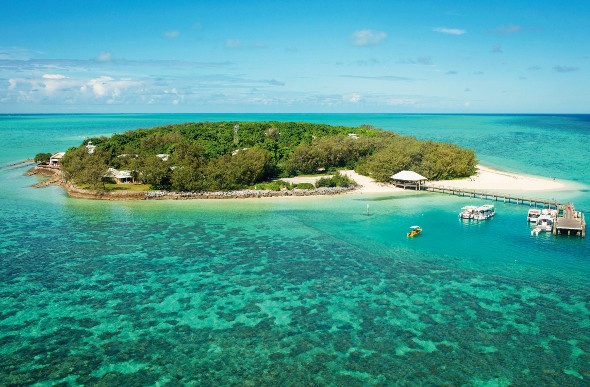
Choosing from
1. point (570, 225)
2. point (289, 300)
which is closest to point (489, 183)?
point (570, 225)

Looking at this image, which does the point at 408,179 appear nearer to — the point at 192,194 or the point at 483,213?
the point at 483,213

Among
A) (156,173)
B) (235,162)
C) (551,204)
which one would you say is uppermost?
(235,162)

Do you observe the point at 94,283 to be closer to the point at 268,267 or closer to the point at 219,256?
the point at 219,256

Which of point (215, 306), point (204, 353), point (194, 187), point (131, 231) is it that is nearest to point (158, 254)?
point (131, 231)

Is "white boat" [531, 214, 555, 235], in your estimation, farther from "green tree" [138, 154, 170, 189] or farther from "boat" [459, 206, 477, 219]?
"green tree" [138, 154, 170, 189]

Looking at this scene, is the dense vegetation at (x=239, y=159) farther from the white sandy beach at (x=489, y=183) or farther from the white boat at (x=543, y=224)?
the white boat at (x=543, y=224)

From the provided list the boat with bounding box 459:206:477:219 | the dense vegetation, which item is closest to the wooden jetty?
the boat with bounding box 459:206:477:219

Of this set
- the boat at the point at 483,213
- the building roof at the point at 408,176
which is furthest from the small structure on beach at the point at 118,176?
the boat at the point at 483,213
